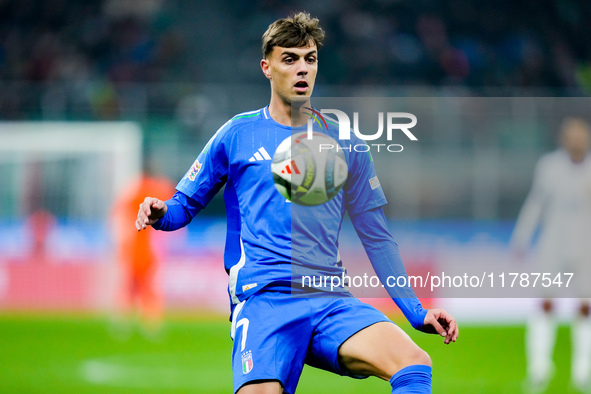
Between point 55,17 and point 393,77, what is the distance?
736cm

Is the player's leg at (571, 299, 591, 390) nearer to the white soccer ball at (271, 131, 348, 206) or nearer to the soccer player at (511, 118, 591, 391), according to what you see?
the soccer player at (511, 118, 591, 391)

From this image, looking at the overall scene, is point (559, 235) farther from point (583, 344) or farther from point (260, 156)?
point (260, 156)

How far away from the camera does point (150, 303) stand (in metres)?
8.86

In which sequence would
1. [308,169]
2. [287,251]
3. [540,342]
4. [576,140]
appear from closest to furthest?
[287,251] < [308,169] < [576,140] < [540,342]

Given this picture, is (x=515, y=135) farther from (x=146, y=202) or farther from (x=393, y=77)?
(x=393, y=77)

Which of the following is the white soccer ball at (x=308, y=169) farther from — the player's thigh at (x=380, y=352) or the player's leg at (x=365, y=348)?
the player's thigh at (x=380, y=352)

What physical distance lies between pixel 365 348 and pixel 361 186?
27.0 inches

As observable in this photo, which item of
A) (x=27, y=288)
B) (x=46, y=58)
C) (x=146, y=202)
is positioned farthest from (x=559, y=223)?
(x=46, y=58)

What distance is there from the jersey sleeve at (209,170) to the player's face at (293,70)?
291mm

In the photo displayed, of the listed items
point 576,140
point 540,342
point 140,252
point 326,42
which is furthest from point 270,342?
point 326,42

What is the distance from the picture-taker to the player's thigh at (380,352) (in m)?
2.70

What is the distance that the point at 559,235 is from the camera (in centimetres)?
665

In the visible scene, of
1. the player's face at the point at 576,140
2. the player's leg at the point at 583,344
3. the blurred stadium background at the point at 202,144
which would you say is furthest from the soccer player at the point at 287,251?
the player's leg at the point at 583,344

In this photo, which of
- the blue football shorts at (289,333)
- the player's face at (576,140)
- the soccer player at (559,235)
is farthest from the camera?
the soccer player at (559,235)
